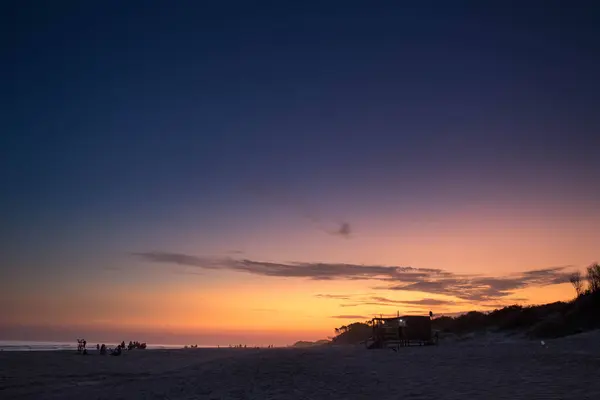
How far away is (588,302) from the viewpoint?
3619cm

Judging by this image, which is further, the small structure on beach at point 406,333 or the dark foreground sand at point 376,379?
Result: the small structure on beach at point 406,333

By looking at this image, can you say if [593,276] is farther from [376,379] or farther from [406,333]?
[376,379]

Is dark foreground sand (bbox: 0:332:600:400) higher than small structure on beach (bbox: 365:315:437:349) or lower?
lower

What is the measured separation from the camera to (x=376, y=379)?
66.8ft

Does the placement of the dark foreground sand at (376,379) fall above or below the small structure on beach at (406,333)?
below

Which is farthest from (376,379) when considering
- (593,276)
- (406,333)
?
(593,276)

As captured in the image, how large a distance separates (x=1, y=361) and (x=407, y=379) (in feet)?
127

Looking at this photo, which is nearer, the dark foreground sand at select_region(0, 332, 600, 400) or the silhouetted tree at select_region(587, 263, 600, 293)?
the dark foreground sand at select_region(0, 332, 600, 400)

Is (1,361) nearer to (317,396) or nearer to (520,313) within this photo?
(317,396)

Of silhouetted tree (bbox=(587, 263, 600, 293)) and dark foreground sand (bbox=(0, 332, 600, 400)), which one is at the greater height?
silhouetted tree (bbox=(587, 263, 600, 293))

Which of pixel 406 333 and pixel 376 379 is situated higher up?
pixel 406 333

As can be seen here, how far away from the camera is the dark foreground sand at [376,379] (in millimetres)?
16547

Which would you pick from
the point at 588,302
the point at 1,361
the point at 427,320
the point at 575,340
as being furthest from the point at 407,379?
the point at 1,361

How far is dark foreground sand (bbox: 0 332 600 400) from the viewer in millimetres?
16547
